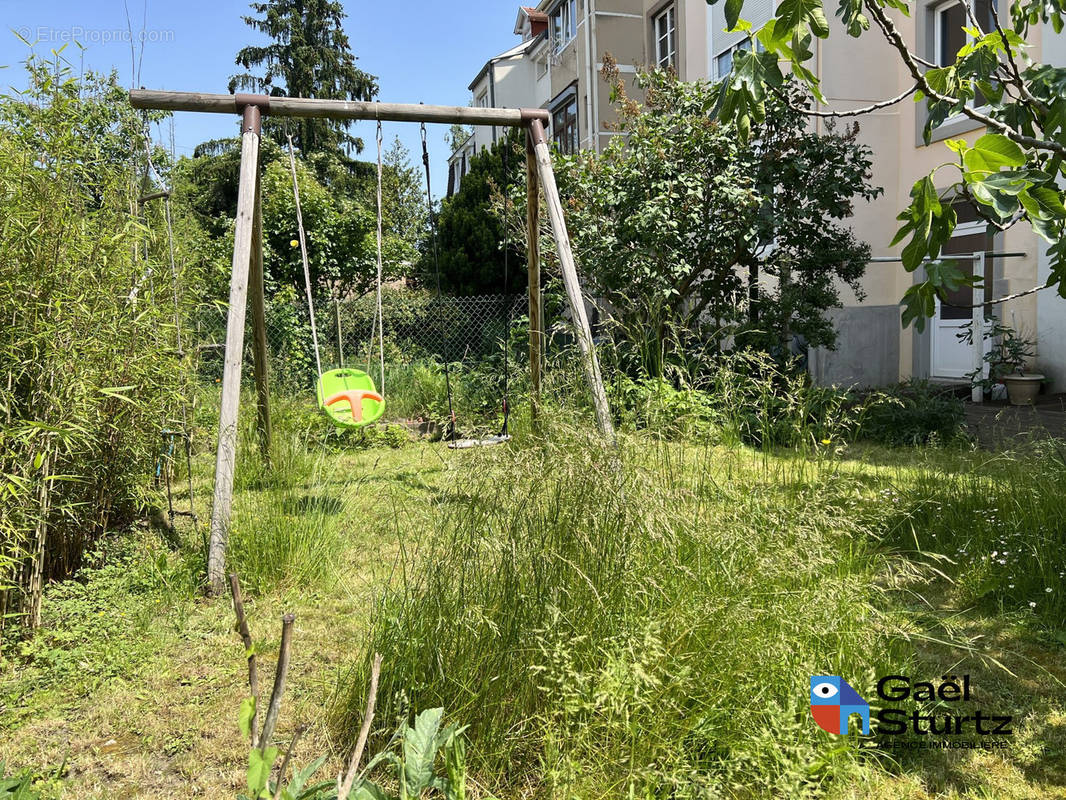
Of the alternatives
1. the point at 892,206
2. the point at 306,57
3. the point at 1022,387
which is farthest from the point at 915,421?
the point at 306,57

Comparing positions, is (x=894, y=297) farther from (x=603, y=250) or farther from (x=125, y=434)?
(x=125, y=434)

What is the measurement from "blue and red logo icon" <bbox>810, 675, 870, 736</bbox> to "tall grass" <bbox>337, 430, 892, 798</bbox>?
0.13 ft

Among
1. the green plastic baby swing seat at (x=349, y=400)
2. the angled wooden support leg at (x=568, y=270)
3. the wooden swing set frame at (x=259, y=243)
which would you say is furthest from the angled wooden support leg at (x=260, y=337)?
the angled wooden support leg at (x=568, y=270)

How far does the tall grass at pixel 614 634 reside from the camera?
1.93 m

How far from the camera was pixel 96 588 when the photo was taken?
3262 millimetres

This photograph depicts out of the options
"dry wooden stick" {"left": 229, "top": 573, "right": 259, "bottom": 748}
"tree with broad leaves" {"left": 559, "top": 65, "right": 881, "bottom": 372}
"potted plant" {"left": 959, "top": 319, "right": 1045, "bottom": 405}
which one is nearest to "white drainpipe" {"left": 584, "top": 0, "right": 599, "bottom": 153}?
"tree with broad leaves" {"left": 559, "top": 65, "right": 881, "bottom": 372}

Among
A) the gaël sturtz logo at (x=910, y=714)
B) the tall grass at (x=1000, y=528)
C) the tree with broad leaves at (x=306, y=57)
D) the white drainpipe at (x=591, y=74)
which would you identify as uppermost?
the tree with broad leaves at (x=306, y=57)

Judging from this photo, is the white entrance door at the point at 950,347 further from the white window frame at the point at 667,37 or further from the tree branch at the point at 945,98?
the tree branch at the point at 945,98

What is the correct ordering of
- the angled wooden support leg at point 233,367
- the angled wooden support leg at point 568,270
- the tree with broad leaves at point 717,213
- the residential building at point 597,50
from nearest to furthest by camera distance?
the angled wooden support leg at point 568,270
the angled wooden support leg at point 233,367
the tree with broad leaves at point 717,213
the residential building at point 597,50

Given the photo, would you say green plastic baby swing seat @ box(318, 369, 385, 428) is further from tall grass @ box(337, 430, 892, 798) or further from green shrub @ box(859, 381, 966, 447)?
green shrub @ box(859, 381, 966, 447)

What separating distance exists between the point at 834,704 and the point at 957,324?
9.48 m

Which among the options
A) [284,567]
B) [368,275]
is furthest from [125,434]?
[368,275]

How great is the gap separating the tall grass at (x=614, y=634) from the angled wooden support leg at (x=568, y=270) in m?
1.03

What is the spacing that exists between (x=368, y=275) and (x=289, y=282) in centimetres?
171
